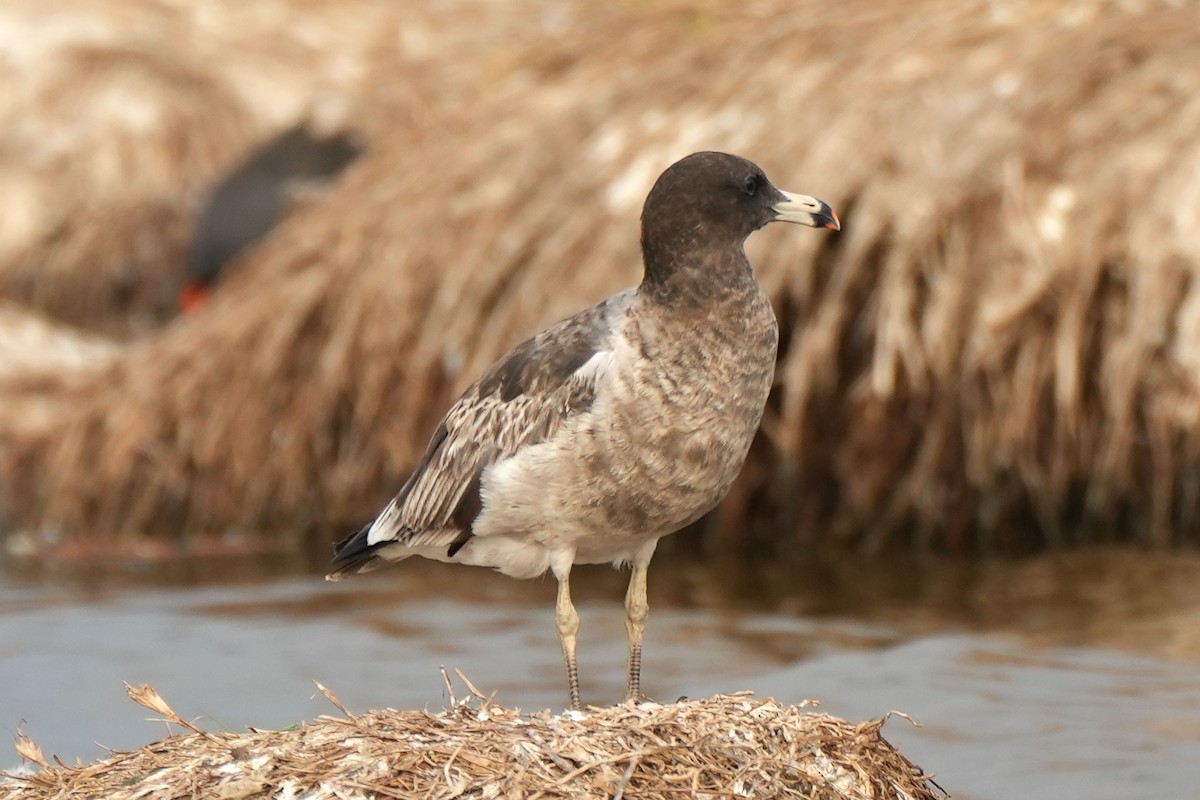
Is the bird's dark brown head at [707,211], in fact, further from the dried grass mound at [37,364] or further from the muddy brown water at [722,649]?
the dried grass mound at [37,364]

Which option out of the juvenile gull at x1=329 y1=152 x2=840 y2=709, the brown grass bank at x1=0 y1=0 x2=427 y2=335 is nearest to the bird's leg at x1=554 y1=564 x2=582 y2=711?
the juvenile gull at x1=329 y1=152 x2=840 y2=709

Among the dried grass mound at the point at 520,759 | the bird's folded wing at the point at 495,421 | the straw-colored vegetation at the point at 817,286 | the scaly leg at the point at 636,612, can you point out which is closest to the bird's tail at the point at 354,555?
the bird's folded wing at the point at 495,421

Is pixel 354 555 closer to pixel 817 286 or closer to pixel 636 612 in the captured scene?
pixel 636 612

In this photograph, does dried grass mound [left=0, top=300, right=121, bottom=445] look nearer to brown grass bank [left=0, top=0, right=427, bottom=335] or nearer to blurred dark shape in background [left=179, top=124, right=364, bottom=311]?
brown grass bank [left=0, top=0, right=427, bottom=335]

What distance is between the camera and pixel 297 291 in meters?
10.2

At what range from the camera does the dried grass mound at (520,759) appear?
4500mm

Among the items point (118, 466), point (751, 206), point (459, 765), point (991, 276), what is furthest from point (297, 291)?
point (459, 765)

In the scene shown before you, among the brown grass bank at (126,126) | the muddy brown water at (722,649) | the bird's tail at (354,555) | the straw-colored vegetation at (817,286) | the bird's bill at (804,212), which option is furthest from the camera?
the brown grass bank at (126,126)

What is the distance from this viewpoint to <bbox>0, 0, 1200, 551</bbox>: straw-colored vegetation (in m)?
8.27

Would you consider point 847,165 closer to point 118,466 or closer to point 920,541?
point 920,541

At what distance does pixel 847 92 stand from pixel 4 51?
346 inches

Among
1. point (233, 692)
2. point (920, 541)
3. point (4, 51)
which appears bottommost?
point (233, 692)

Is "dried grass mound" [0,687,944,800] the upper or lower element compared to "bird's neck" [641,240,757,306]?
lower

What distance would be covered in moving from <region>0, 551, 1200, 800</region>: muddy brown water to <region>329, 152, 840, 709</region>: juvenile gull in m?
1.43
